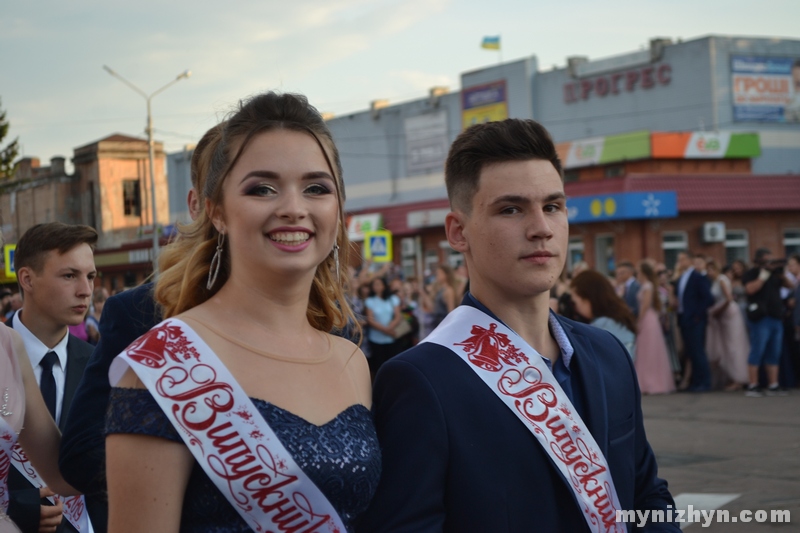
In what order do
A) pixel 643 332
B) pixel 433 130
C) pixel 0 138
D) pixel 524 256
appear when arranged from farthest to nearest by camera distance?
pixel 433 130
pixel 0 138
pixel 643 332
pixel 524 256

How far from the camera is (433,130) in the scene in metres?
42.8

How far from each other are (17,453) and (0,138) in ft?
84.9

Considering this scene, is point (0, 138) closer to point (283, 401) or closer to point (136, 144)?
point (136, 144)

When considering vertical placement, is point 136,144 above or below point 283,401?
above

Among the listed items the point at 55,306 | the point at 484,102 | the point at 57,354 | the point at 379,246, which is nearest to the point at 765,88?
the point at 484,102

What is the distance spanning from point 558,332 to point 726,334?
11.4 meters

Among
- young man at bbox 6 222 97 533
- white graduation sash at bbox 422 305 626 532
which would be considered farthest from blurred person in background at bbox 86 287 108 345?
white graduation sash at bbox 422 305 626 532

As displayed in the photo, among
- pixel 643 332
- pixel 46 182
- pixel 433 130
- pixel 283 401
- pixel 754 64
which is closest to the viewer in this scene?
pixel 283 401

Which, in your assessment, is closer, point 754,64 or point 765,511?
point 765,511

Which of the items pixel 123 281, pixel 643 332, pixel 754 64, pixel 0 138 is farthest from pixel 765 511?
pixel 123 281

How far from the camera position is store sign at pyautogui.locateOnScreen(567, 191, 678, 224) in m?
28.1

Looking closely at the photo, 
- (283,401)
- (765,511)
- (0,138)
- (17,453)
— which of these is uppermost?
(0,138)

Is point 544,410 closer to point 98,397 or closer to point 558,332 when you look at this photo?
point 558,332

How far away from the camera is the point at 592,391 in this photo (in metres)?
2.53
